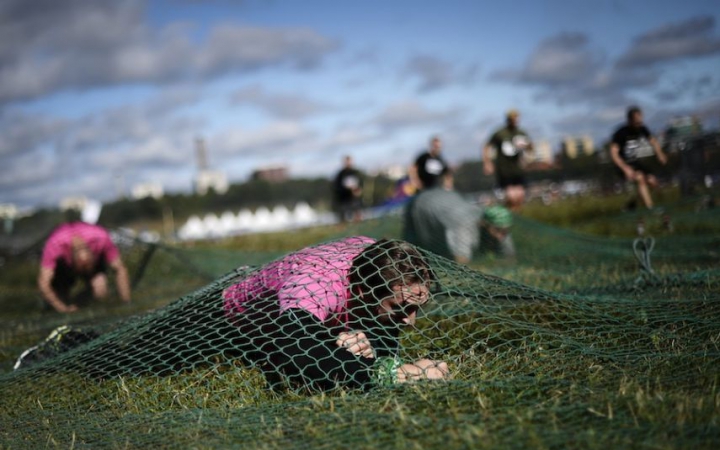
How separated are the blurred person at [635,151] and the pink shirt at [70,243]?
20.2ft

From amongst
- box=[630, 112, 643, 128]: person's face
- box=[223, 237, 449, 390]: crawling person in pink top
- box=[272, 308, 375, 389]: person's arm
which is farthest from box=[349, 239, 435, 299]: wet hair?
box=[630, 112, 643, 128]: person's face

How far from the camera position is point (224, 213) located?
32500 millimetres

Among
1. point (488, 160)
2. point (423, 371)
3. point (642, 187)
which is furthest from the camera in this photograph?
point (488, 160)

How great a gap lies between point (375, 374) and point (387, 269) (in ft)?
1.31

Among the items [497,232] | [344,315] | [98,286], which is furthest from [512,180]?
[344,315]

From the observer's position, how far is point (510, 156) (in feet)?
27.6

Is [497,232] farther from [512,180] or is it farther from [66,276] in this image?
[66,276]

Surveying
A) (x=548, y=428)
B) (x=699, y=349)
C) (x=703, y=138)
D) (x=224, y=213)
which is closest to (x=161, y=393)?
(x=548, y=428)

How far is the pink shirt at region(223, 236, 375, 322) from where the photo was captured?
2455 mm

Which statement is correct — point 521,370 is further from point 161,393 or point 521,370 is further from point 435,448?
point 161,393

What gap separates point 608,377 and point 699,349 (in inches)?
18.9

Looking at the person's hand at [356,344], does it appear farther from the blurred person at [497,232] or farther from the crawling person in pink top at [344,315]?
the blurred person at [497,232]

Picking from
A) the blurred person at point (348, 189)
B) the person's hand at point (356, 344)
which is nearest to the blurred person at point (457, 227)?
the person's hand at point (356, 344)

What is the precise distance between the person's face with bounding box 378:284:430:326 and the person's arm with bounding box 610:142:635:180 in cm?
625
